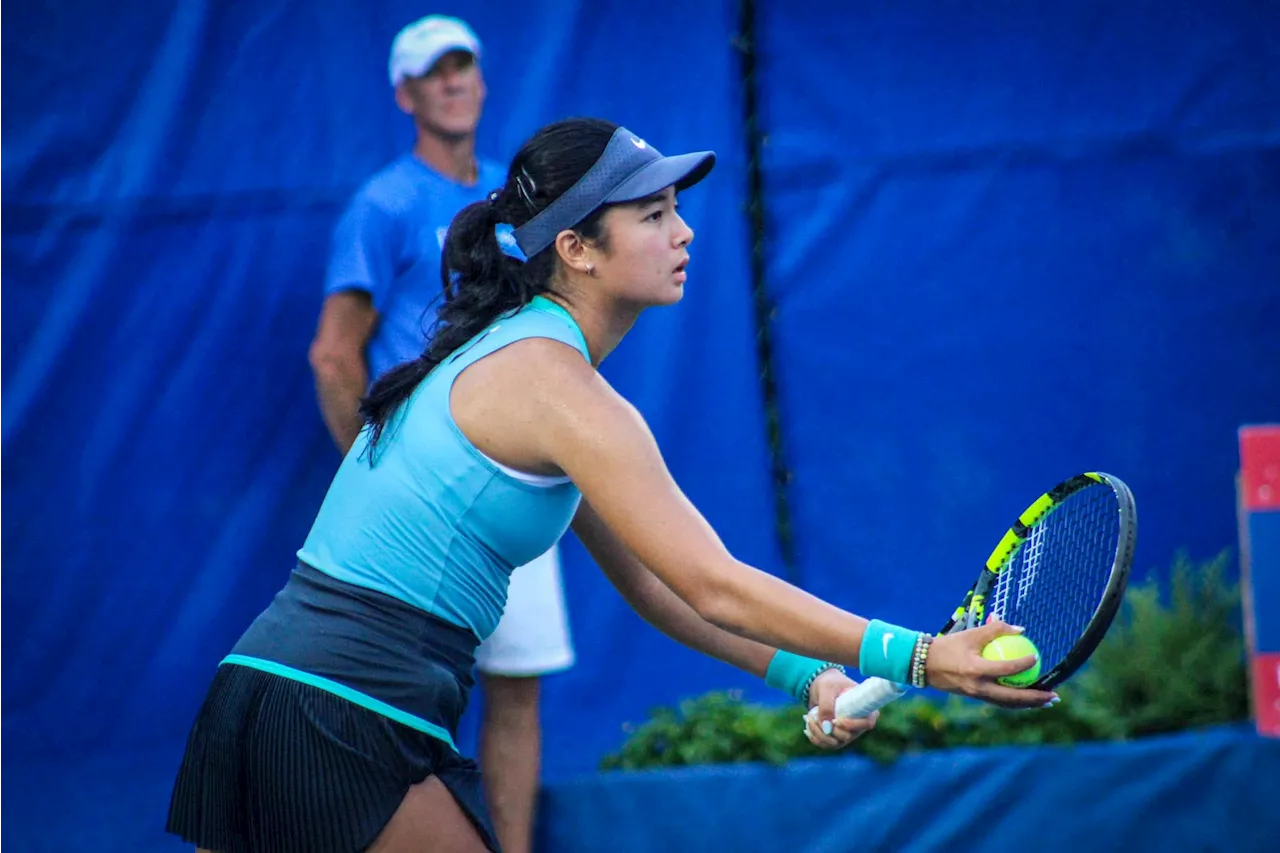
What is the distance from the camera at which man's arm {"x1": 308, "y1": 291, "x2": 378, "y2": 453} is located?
13.4ft

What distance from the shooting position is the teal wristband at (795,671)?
2.83m

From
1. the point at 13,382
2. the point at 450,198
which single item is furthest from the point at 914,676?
the point at 13,382

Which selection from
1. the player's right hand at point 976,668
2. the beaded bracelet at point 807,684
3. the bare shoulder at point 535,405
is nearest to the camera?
the player's right hand at point 976,668

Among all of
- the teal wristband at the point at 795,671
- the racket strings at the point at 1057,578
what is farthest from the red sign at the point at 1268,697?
the teal wristband at the point at 795,671

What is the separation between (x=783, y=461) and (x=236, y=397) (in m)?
1.48

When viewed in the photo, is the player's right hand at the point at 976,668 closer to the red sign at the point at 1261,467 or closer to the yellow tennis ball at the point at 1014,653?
the yellow tennis ball at the point at 1014,653

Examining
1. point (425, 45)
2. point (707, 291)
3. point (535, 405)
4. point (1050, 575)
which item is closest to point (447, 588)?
point (535, 405)

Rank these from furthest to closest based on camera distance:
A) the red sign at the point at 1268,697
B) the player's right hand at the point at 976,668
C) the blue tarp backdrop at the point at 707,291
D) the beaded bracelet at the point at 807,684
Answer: the blue tarp backdrop at the point at 707,291
the red sign at the point at 1268,697
the beaded bracelet at the point at 807,684
the player's right hand at the point at 976,668

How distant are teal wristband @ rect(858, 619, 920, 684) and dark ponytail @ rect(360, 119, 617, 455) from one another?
74cm

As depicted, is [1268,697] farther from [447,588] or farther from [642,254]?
[447,588]

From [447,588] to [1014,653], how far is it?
0.79 m

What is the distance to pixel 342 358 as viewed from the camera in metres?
4.13

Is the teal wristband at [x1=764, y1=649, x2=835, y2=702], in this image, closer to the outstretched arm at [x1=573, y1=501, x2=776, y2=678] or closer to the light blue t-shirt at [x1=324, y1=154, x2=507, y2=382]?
the outstretched arm at [x1=573, y1=501, x2=776, y2=678]

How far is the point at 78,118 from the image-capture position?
450 centimetres
